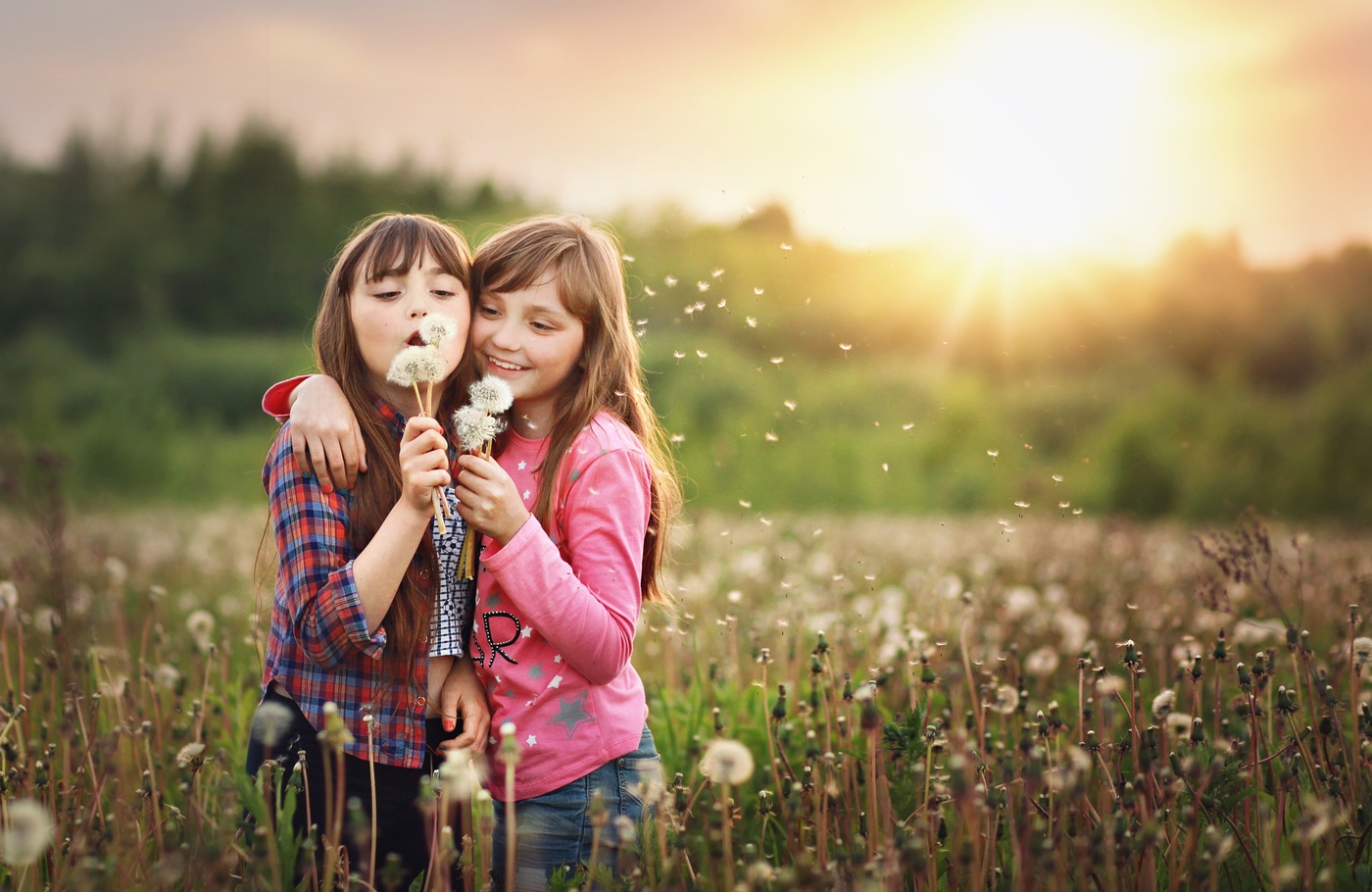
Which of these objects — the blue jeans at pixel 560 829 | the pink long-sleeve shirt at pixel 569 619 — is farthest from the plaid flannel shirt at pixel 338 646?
the blue jeans at pixel 560 829

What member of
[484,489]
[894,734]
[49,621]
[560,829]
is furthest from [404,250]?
[49,621]

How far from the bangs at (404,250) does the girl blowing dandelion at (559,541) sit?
0.13 m

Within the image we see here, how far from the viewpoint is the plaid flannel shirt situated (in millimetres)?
2416

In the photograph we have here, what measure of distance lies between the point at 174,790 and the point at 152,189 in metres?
40.2

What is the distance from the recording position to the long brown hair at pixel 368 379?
2.55 metres

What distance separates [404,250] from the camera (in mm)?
2609

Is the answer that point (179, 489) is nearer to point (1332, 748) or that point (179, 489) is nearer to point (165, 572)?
point (165, 572)

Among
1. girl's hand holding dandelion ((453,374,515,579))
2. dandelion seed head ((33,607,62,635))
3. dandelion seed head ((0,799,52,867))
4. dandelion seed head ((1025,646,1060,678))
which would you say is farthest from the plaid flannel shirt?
dandelion seed head ((1025,646,1060,678))

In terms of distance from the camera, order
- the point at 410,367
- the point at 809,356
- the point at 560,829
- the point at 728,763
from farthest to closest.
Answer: the point at 809,356 < the point at 560,829 < the point at 410,367 < the point at 728,763

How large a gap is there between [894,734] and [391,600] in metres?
1.31

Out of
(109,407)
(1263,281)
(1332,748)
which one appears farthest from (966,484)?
(109,407)

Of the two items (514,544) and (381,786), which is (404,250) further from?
(381,786)

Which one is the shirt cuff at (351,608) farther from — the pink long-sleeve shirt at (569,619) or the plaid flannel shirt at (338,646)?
the pink long-sleeve shirt at (569,619)

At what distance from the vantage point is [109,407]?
83.5 ft
